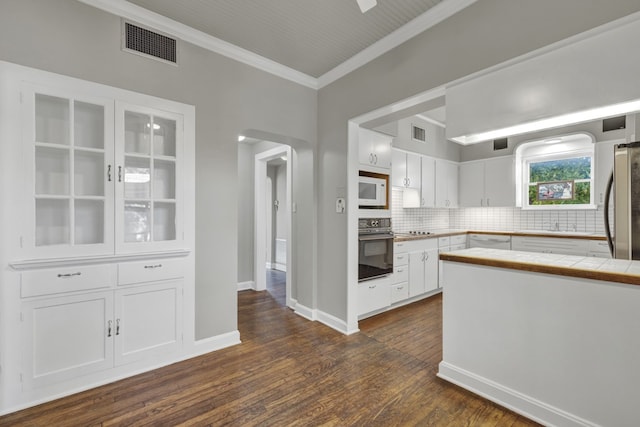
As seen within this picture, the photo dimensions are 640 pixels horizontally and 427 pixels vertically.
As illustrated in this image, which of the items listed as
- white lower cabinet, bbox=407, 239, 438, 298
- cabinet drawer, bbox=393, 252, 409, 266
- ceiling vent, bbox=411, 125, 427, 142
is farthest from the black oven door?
ceiling vent, bbox=411, 125, 427, 142

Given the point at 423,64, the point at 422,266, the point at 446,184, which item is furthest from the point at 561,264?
the point at 446,184

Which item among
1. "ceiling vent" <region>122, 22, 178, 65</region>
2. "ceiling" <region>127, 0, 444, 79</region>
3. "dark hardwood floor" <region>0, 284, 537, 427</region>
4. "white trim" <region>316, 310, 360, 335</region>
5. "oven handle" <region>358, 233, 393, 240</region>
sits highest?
"ceiling" <region>127, 0, 444, 79</region>

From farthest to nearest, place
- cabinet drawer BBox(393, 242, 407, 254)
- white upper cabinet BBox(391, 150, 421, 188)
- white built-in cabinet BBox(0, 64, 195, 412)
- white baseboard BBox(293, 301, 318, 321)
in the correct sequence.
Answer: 1. white upper cabinet BBox(391, 150, 421, 188)
2. cabinet drawer BBox(393, 242, 407, 254)
3. white baseboard BBox(293, 301, 318, 321)
4. white built-in cabinet BBox(0, 64, 195, 412)

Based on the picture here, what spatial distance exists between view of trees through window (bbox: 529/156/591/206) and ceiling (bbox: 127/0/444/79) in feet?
12.9

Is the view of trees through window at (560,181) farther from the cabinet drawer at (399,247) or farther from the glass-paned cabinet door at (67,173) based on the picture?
the glass-paned cabinet door at (67,173)

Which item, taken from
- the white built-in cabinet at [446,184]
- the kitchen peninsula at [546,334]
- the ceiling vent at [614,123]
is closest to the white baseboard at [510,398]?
the kitchen peninsula at [546,334]

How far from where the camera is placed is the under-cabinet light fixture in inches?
67.5

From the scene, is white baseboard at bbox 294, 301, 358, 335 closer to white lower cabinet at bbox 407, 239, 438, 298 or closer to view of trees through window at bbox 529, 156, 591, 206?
white lower cabinet at bbox 407, 239, 438, 298

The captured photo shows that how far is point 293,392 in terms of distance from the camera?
2.13m

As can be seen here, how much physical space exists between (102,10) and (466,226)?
20.0 ft

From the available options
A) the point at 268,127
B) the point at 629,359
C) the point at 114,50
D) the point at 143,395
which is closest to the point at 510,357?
the point at 629,359

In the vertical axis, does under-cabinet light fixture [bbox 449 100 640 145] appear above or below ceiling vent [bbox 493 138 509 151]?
below

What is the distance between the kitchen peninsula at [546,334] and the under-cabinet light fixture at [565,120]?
36.2 inches

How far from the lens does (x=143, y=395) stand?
2088 mm
